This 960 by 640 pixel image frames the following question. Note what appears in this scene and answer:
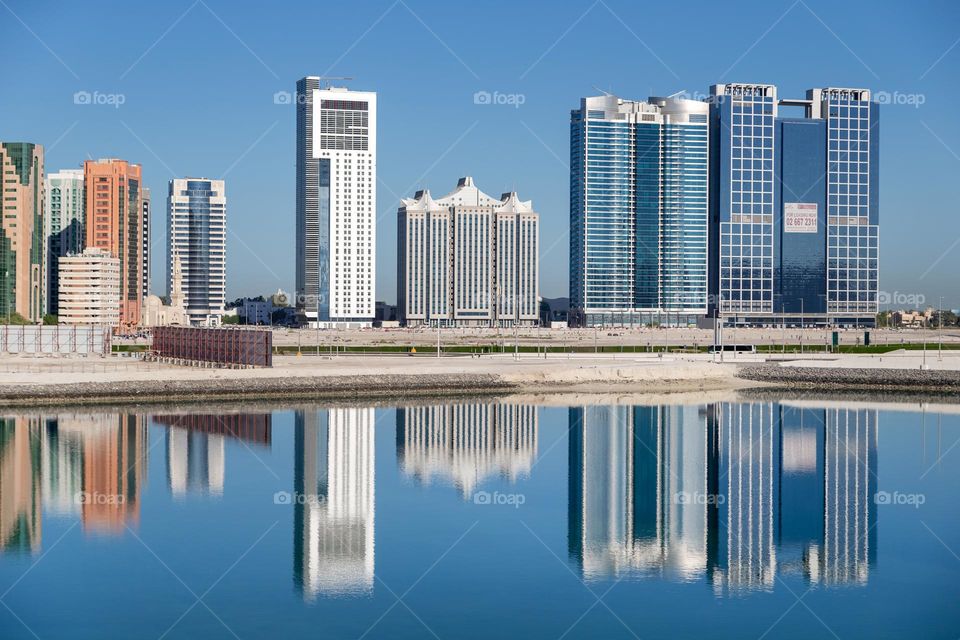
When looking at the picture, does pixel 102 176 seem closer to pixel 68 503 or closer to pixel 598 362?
pixel 598 362

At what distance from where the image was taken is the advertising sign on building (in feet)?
589

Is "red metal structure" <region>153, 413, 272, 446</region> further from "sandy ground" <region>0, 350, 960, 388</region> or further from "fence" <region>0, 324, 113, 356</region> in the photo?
"fence" <region>0, 324, 113, 356</region>

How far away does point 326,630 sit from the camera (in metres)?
22.1

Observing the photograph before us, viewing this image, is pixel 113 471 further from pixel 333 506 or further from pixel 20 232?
pixel 20 232

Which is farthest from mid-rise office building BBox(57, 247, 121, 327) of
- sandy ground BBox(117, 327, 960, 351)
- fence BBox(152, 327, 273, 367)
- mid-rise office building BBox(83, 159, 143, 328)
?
fence BBox(152, 327, 273, 367)

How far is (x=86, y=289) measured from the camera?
160 meters

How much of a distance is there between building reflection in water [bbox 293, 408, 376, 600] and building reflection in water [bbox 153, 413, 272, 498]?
2019mm

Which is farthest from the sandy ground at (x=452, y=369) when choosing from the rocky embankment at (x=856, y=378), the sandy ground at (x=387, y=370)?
the rocky embankment at (x=856, y=378)

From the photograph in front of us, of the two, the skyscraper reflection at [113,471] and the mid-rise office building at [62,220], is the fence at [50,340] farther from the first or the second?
the mid-rise office building at [62,220]

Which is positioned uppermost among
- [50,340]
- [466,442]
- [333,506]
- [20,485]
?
[50,340]

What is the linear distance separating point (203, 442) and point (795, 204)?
149 m

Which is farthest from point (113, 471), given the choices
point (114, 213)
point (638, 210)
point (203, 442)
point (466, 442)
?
point (114, 213)

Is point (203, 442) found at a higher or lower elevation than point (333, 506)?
higher

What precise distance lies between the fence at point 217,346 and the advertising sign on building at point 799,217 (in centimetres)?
11939
